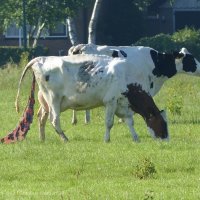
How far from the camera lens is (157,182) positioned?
51.0 feet

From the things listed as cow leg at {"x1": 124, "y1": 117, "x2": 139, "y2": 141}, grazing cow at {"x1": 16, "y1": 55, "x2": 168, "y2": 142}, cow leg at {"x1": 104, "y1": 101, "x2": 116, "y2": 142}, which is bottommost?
cow leg at {"x1": 124, "y1": 117, "x2": 139, "y2": 141}

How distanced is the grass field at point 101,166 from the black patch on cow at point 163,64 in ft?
6.75

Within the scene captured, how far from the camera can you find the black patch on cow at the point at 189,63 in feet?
84.8

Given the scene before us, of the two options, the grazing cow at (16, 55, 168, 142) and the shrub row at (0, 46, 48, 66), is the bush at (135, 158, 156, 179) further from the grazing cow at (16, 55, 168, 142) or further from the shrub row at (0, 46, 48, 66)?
the shrub row at (0, 46, 48, 66)

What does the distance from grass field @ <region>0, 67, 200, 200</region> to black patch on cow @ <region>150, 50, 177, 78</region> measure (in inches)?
81.0

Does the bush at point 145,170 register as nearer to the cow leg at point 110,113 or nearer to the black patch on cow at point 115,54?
the cow leg at point 110,113

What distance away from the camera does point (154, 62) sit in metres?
25.4

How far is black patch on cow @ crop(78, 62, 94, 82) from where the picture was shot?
21.2 m

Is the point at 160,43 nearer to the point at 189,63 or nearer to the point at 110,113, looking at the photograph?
the point at 189,63

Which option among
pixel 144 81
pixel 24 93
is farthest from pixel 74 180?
pixel 24 93

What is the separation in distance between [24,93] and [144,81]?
937 centimetres

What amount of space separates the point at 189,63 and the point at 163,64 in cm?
73

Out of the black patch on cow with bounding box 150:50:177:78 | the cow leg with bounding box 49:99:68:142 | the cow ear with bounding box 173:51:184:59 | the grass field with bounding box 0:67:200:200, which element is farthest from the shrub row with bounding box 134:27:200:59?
the cow leg with bounding box 49:99:68:142

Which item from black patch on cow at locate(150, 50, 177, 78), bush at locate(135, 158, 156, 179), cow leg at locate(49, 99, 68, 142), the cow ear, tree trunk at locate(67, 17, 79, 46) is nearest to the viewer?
bush at locate(135, 158, 156, 179)
